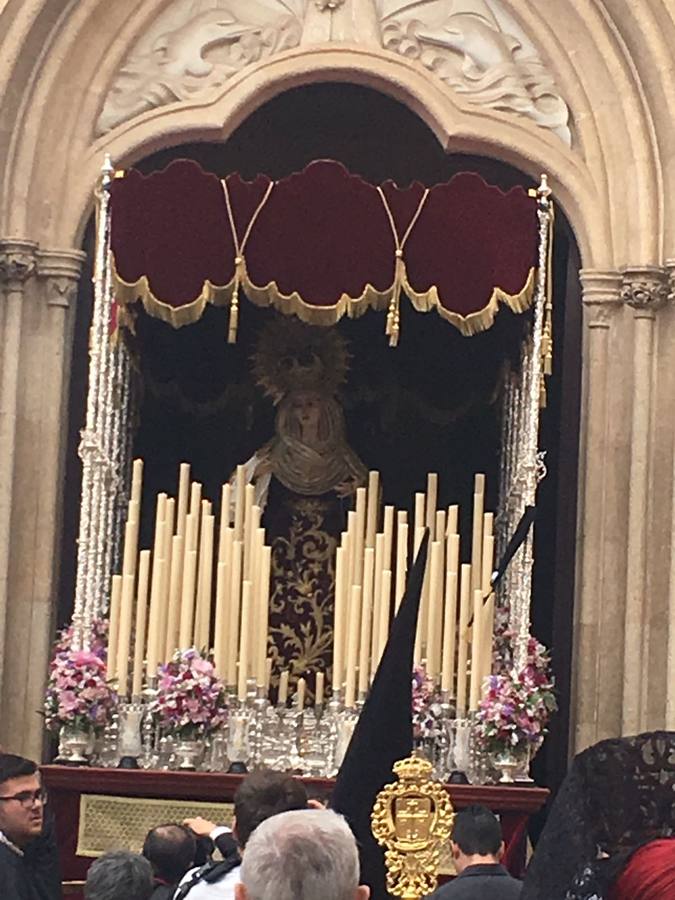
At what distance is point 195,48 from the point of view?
12641mm

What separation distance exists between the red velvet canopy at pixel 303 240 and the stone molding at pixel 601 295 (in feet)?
3.37

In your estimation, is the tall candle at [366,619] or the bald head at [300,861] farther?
the tall candle at [366,619]

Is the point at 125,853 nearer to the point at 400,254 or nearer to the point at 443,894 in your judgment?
the point at 443,894

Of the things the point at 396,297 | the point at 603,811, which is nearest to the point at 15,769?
A: the point at 603,811

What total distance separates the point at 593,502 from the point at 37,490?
111 inches

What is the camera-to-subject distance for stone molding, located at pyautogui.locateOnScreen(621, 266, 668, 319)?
12148 millimetres

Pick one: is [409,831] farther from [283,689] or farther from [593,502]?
[593,502]

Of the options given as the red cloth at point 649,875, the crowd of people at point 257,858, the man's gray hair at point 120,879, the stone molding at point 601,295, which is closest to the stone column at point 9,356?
the stone molding at point 601,295

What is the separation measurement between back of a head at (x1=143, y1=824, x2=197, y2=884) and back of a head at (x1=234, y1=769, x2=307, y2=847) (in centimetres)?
163

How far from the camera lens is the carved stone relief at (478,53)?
41.3ft

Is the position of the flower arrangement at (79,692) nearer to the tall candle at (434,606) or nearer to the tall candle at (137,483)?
the tall candle at (137,483)

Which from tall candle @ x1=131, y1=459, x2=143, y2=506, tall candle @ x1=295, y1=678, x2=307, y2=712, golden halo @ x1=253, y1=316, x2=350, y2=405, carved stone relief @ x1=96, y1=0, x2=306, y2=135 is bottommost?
tall candle @ x1=295, y1=678, x2=307, y2=712

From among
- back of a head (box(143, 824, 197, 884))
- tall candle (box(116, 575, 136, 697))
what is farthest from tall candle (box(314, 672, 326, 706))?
back of a head (box(143, 824, 197, 884))

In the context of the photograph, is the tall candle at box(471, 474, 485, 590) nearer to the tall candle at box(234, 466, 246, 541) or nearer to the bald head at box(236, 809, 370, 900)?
the tall candle at box(234, 466, 246, 541)
